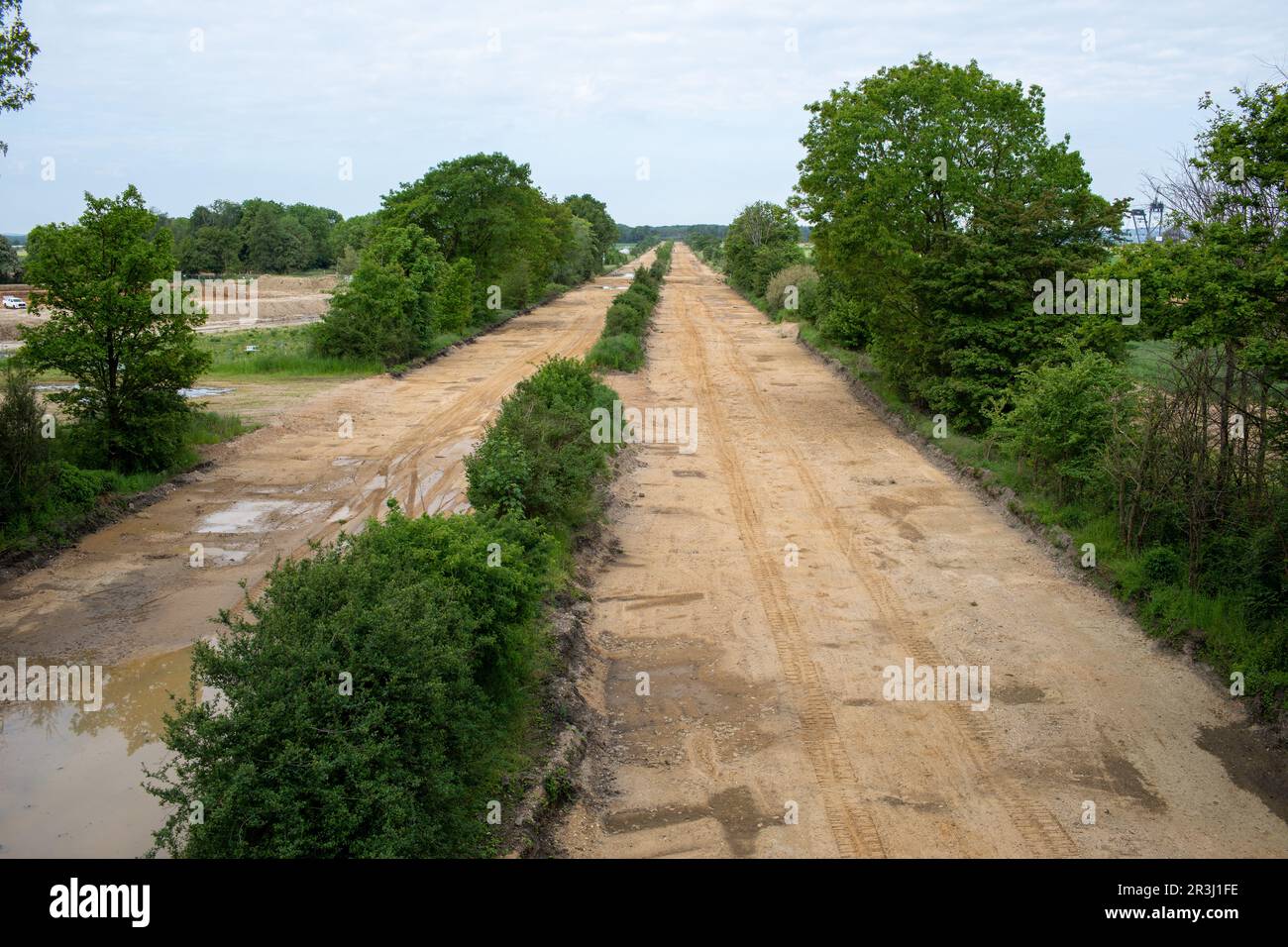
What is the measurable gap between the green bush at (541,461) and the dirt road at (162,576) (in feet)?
7.77

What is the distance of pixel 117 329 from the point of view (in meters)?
17.8

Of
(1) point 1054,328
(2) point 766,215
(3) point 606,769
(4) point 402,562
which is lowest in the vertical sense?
(3) point 606,769

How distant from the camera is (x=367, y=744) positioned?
634 centimetres

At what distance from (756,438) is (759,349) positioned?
18.0 metres

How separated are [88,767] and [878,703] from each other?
7608mm

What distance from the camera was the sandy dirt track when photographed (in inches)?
475

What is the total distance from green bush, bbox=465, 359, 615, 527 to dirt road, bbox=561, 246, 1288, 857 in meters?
1.22

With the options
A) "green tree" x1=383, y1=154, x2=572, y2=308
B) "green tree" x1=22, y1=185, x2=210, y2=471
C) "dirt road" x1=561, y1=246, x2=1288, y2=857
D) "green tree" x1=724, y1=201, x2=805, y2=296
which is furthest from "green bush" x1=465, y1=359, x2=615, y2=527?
"green tree" x1=724, y1=201, x2=805, y2=296

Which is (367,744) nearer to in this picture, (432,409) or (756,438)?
(756,438)

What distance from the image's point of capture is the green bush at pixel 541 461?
13.6 meters

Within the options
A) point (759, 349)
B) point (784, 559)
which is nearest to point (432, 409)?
point (784, 559)

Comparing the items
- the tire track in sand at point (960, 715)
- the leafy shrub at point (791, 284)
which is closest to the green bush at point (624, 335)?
the leafy shrub at point (791, 284)

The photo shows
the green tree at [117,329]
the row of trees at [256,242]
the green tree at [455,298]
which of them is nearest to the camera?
the green tree at [117,329]

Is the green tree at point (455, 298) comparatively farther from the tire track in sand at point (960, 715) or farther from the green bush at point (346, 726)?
the green bush at point (346, 726)
